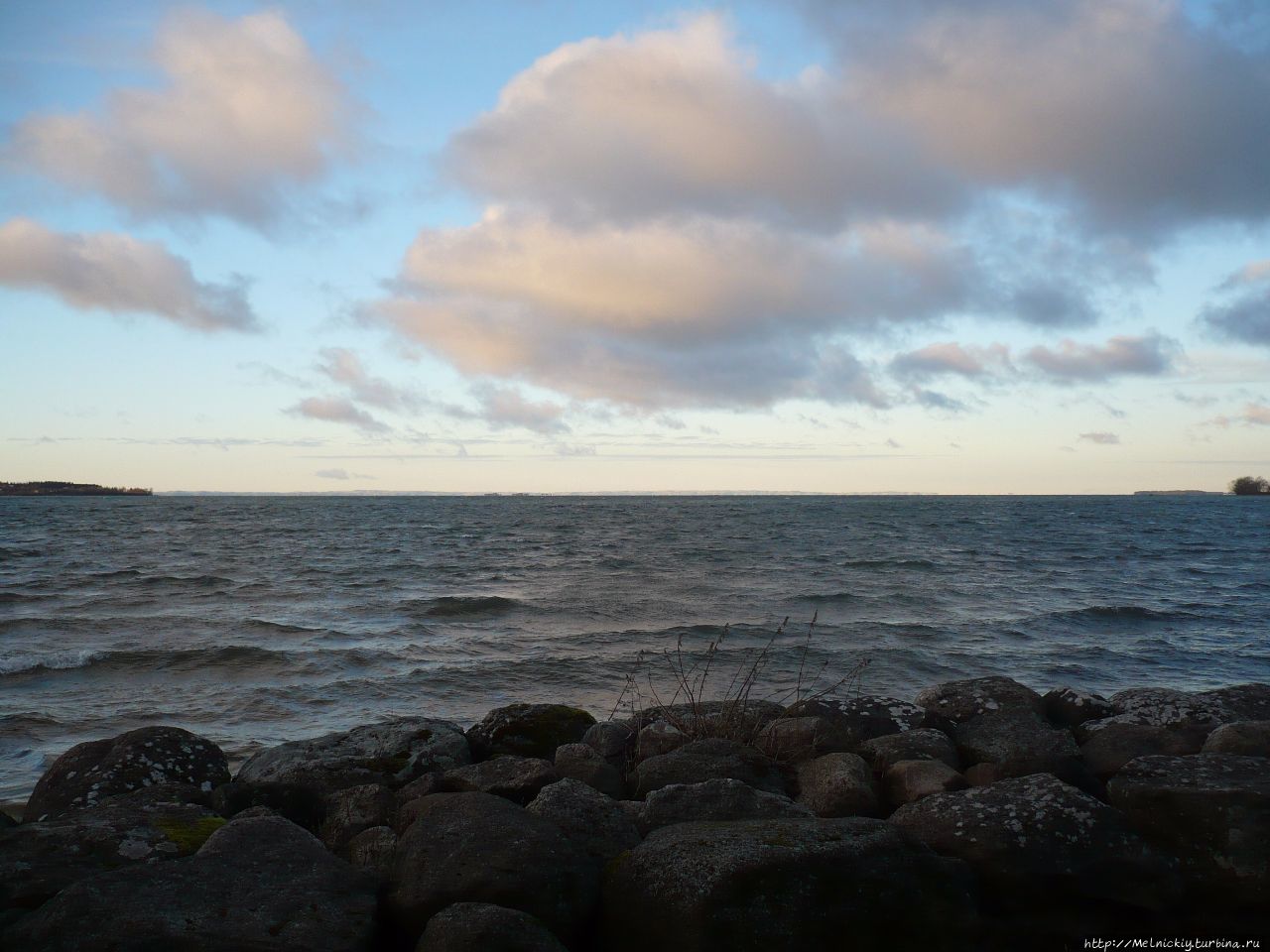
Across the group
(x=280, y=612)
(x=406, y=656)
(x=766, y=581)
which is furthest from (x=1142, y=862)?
(x=766, y=581)

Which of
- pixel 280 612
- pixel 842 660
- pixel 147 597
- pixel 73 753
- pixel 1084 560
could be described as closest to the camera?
pixel 73 753

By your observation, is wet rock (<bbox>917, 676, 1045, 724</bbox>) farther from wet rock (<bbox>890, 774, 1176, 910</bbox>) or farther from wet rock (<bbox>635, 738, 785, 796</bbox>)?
wet rock (<bbox>890, 774, 1176, 910</bbox>)

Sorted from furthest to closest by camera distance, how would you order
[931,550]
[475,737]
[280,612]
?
[931,550] < [280,612] < [475,737]

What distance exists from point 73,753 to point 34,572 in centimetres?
2457

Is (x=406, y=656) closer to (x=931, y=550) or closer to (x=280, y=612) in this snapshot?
(x=280, y=612)

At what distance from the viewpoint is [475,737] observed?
7.41 meters

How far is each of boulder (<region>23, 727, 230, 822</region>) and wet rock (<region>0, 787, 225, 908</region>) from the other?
3.48 feet

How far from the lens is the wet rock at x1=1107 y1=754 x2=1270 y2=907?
14.1 feet

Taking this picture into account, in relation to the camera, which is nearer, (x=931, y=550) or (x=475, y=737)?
(x=475, y=737)

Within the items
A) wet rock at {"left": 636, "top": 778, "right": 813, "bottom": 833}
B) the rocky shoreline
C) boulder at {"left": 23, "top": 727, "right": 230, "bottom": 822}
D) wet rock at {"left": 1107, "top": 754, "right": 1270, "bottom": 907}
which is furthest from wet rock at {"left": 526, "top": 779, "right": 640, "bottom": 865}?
boulder at {"left": 23, "top": 727, "right": 230, "bottom": 822}

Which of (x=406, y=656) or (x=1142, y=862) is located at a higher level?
(x=1142, y=862)

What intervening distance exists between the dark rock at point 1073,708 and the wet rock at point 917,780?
2.86 meters

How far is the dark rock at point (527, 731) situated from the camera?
24.1ft

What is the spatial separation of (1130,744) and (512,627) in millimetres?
12508
